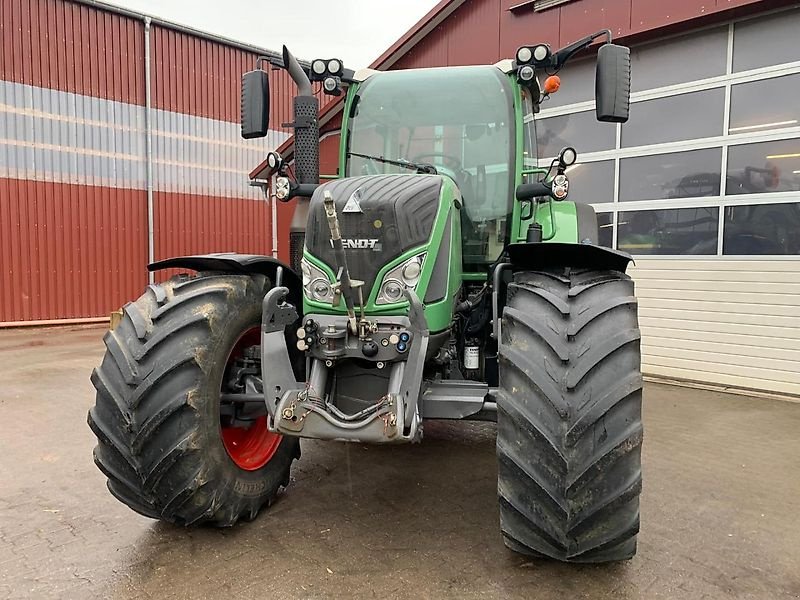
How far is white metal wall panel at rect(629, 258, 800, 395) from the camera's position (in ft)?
20.4

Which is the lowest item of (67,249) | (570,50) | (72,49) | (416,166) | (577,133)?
(67,249)

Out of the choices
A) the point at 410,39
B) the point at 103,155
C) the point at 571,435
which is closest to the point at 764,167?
the point at 410,39

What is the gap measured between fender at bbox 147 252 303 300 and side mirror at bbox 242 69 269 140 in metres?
0.79

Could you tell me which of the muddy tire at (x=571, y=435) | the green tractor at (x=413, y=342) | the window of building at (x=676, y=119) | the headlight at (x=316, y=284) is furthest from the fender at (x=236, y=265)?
the window of building at (x=676, y=119)

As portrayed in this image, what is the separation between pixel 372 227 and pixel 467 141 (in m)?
1.15

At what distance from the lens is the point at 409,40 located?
8.84 meters

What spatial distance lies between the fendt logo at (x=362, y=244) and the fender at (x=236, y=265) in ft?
2.03

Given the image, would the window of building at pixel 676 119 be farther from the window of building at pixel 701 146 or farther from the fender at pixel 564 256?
the fender at pixel 564 256

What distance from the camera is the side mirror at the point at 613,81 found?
10.6ft

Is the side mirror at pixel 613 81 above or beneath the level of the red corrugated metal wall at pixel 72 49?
beneath

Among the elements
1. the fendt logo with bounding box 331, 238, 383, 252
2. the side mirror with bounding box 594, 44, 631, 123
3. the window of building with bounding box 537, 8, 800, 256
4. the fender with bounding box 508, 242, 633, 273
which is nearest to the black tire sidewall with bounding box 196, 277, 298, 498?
the fendt logo with bounding box 331, 238, 383, 252

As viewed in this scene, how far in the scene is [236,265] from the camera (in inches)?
120

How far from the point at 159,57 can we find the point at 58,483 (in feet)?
37.6

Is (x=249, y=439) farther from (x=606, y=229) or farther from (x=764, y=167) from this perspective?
(x=764, y=167)
